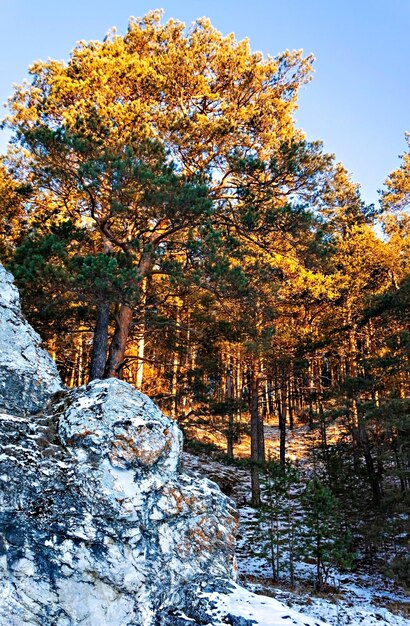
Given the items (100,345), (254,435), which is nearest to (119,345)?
(100,345)

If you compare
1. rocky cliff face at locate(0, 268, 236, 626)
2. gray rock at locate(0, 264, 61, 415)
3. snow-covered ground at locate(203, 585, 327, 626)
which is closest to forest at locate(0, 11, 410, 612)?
gray rock at locate(0, 264, 61, 415)

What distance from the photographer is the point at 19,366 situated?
4949mm

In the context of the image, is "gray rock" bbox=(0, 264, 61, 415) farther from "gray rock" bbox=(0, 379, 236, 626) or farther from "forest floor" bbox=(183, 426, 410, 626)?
"forest floor" bbox=(183, 426, 410, 626)

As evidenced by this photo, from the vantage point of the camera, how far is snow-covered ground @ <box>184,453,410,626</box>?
382cm

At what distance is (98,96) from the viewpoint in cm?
1077

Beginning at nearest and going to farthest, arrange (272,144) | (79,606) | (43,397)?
(79,606)
(43,397)
(272,144)

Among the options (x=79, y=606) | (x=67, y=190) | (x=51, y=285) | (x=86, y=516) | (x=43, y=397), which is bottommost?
(x=79, y=606)

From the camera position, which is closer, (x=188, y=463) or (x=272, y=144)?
(x=272, y=144)

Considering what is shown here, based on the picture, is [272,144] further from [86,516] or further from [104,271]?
[86,516]

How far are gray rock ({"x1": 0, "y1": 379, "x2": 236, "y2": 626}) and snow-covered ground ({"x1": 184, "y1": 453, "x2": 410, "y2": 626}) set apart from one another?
0.52 m

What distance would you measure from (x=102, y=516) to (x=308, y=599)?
19.4 ft

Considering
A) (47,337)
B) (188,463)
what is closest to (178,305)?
(47,337)

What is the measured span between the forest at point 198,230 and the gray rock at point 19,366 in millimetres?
2737

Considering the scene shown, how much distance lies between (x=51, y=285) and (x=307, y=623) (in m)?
7.19
